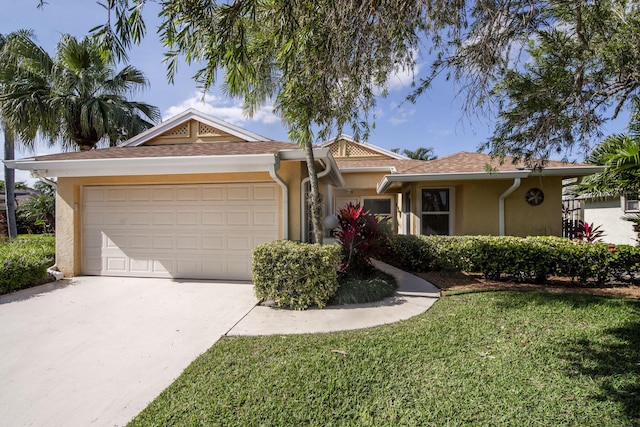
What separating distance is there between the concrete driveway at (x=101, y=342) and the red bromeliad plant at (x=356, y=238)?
7.39 feet

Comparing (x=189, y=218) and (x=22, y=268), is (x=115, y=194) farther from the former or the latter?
(x=22, y=268)

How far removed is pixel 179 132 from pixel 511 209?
10.3 meters

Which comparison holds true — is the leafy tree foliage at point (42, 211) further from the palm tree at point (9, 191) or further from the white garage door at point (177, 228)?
the white garage door at point (177, 228)

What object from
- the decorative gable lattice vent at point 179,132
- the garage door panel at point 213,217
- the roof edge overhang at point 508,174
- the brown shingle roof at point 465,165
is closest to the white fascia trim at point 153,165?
the garage door panel at point 213,217

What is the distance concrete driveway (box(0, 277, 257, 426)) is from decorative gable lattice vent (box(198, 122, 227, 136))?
14.6ft

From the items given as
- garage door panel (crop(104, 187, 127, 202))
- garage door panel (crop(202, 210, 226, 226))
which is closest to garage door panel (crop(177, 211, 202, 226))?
garage door panel (crop(202, 210, 226, 226))

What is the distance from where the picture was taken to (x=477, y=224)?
879 centimetres

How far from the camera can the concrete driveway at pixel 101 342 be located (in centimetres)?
273

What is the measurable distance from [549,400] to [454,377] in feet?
2.59

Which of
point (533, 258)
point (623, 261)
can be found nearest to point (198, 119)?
point (533, 258)

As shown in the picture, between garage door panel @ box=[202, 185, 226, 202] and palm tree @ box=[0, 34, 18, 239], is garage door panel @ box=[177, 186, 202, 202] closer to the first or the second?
garage door panel @ box=[202, 185, 226, 202]

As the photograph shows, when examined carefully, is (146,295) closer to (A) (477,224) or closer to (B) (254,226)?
(B) (254,226)

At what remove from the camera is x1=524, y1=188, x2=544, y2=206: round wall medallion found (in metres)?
8.55

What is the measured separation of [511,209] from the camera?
8.70 metres
